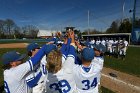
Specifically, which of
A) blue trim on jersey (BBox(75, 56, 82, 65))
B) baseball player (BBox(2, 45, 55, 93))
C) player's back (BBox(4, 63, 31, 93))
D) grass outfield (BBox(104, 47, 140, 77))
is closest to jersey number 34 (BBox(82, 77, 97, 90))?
blue trim on jersey (BBox(75, 56, 82, 65))

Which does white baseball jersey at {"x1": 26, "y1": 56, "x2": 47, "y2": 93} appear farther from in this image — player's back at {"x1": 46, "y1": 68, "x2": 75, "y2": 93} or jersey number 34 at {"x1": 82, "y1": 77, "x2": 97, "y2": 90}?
jersey number 34 at {"x1": 82, "y1": 77, "x2": 97, "y2": 90}

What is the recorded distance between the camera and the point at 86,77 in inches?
157

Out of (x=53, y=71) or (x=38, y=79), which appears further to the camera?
(x=38, y=79)

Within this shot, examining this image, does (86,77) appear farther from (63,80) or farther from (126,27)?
(126,27)

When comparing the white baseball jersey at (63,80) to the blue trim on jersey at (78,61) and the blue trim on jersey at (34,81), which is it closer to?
the blue trim on jersey at (34,81)

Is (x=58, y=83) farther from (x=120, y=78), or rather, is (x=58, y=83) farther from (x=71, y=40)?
(x=120, y=78)

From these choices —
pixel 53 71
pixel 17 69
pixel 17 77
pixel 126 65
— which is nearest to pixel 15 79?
pixel 17 77

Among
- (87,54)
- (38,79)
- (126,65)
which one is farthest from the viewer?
(126,65)

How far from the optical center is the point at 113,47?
2294 cm

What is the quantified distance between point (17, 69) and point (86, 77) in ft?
4.26

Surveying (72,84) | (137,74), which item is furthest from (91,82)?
(137,74)

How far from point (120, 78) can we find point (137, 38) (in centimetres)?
3719

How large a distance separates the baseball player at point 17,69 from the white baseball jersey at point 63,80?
0.37 meters

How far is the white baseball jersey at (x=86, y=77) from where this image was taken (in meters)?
3.96
